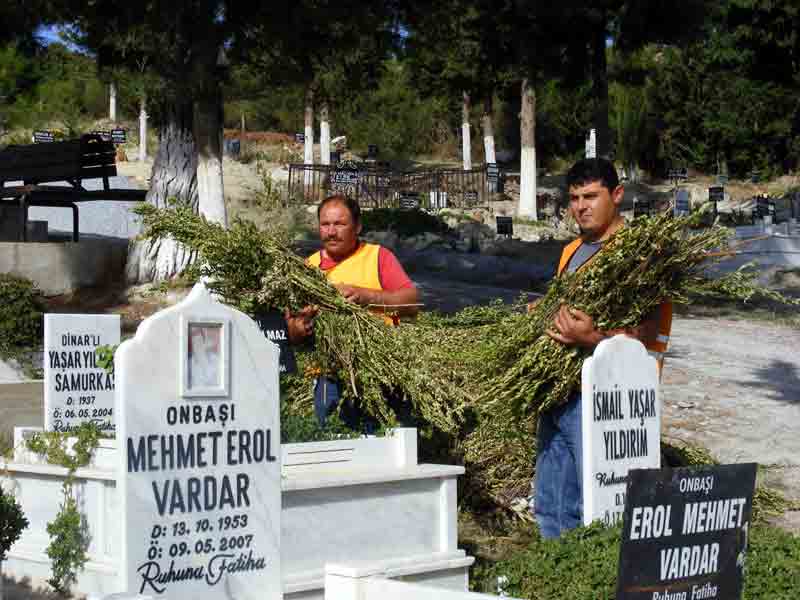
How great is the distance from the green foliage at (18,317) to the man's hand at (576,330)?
802 cm

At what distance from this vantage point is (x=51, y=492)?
539 centimetres

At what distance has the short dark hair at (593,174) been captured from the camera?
536cm

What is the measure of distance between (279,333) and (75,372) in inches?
90.2

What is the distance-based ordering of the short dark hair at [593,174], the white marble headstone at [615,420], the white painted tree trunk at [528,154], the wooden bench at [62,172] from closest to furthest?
1. the white marble headstone at [615,420]
2. the short dark hair at [593,174]
3. the wooden bench at [62,172]
4. the white painted tree trunk at [528,154]

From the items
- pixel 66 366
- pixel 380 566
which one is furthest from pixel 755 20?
pixel 380 566

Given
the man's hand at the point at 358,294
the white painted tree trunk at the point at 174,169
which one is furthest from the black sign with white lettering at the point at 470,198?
the man's hand at the point at 358,294

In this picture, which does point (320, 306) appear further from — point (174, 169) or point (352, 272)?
point (174, 169)

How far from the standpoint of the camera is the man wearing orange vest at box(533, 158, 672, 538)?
5.27 m

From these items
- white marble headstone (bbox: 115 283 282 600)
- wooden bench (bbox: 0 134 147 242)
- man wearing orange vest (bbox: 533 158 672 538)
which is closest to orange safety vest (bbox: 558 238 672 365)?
man wearing orange vest (bbox: 533 158 672 538)

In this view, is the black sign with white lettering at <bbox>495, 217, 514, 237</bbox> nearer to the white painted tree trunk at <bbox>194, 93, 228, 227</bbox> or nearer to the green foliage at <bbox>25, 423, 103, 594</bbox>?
the white painted tree trunk at <bbox>194, 93, 228, 227</bbox>

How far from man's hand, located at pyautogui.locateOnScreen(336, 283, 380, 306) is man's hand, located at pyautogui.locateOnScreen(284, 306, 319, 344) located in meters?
0.18

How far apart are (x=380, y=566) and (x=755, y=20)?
86.6ft

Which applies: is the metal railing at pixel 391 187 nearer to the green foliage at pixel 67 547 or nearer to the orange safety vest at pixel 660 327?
the orange safety vest at pixel 660 327

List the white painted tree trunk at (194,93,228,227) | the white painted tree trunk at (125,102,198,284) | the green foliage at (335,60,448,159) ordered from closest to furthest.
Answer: the white painted tree trunk at (194,93,228,227) → the white painted tree trunk at (125,102,198,284) → the green foliage at (335,60,448,159)
